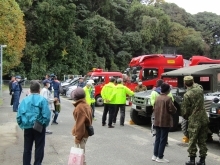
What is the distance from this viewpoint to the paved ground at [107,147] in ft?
24.8

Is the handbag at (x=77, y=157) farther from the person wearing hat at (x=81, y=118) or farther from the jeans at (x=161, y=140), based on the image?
the jeans at (x=161, y=140)

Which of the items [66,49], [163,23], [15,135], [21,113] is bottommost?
[15,135]

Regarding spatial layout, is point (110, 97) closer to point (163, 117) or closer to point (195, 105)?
point (163, 117)

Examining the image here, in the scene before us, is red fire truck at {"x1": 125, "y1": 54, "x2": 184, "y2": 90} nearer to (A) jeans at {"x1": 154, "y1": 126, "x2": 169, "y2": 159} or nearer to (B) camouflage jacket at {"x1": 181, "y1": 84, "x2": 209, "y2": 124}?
(A) jeans at {"x1": 154, "y1": 126, "x2": 169, "y2": 159}

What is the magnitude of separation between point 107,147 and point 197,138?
2.68 m

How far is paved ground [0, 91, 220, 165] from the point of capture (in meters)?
7.57

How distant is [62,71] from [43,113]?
152ft

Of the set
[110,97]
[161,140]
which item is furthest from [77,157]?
[110,97]

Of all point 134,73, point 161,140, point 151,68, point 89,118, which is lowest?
point 161,140

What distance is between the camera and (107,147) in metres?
8.90

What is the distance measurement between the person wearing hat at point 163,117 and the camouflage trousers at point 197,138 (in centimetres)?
54

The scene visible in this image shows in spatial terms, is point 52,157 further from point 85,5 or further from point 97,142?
point 85,5

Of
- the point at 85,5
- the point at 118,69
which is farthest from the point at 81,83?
the point at 85,5

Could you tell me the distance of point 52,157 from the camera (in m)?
7.80
